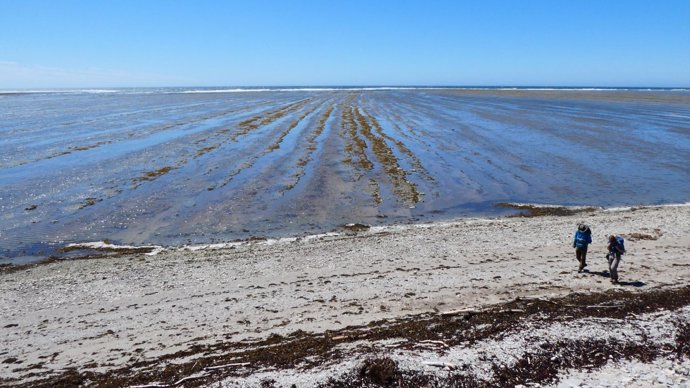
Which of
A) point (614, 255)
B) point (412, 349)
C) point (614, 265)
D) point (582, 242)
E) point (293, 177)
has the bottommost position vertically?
point (412, 349)

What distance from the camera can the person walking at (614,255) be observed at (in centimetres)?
1126

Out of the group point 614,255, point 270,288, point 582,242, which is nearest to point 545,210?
point 582,242

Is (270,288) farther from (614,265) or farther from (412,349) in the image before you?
(614,265)

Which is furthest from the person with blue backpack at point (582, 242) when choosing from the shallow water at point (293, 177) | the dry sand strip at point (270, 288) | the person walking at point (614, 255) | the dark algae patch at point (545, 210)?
the shallow water at point (293, 177)

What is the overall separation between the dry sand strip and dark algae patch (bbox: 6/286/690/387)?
0.08 m

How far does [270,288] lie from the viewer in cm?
1157

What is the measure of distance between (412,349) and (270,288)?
429cm

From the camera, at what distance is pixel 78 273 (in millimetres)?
12789

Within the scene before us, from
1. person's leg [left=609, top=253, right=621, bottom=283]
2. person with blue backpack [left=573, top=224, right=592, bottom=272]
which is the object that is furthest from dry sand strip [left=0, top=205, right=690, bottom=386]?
person with blue backpack [left=573, top=224, right=592, bottom=272]

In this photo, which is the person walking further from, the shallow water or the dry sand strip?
the shallow water

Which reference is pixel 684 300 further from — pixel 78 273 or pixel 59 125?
pixel 59 125

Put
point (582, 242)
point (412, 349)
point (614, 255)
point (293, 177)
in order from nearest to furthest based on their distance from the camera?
point (412, 349), point (614, 255), point (582, 242), point (293, 177)

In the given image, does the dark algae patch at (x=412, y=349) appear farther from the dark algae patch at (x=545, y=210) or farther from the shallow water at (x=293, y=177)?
the dark algae patch at (x=545, y=210)

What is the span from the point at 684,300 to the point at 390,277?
6589 mm
